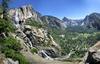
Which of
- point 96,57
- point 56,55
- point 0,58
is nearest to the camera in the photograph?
point 96,57

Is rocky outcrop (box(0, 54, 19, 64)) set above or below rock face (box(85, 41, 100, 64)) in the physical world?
above

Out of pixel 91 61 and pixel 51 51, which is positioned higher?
pixel 51 51

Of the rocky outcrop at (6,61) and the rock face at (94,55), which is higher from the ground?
the rocky outcrop at (6,61)

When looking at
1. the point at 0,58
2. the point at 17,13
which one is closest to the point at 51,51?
the point at 17,13

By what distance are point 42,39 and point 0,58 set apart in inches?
4406


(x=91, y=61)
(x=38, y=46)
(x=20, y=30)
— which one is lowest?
(x=91, y=61)

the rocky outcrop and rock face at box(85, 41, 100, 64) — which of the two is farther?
the rocky outcrop

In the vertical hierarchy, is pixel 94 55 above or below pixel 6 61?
below

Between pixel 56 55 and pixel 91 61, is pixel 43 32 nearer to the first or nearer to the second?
pixel 56 55

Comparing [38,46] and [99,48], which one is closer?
[99,48]

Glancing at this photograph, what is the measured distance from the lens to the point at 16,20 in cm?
18512

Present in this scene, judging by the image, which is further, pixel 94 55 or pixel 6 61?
pixel 6 61

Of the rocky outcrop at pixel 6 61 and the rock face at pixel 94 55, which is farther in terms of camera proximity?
the rocky outcrop at pixel 6 61

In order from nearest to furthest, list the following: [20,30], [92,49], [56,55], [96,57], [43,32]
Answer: [96,57] < [92,49] < [20,30] < [56,55] < [43,32]
